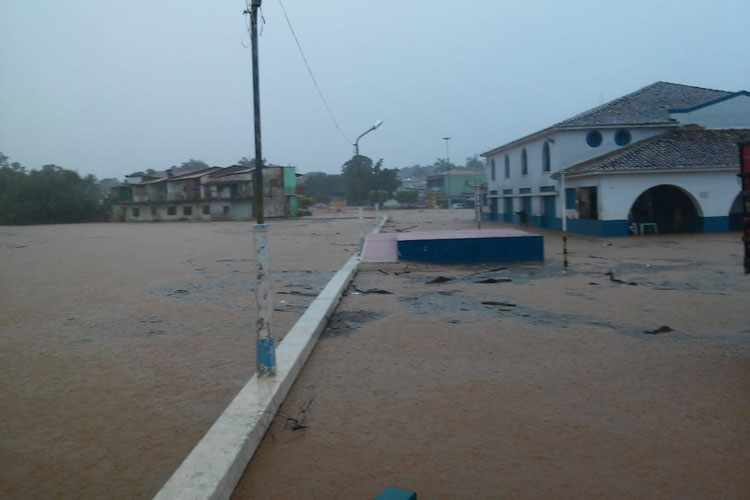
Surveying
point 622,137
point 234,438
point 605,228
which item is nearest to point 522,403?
point 234,438

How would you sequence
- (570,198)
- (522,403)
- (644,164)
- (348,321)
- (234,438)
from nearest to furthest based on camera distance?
(234,438)
(522,403)
(348,321)
(644,164)
(570,198)

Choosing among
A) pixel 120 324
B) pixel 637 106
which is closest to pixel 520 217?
pixel 637 106

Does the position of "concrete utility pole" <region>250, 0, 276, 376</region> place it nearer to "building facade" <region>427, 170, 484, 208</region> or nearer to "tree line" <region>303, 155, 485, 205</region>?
"tree line" <region>303, 155, 485, 205</region>

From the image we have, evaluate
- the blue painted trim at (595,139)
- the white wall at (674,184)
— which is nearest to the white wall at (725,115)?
the blue painted trim at (595,139)

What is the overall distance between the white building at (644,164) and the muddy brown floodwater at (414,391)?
1246 centimetres

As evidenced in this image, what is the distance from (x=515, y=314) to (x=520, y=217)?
26.9 metres

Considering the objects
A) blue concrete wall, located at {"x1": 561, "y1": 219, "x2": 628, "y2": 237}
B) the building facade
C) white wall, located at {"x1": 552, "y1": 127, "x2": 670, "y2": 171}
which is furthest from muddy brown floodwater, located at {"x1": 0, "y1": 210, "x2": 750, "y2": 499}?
the building facade

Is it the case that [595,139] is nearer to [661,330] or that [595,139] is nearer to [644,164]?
[644,164]

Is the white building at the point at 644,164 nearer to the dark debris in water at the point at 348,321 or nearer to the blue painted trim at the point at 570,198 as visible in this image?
the blue painted trim at the point at 570,198

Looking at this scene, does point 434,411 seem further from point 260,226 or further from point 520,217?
point 520,217

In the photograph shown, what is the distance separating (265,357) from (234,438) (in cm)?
154

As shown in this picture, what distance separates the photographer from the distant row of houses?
6369 cm

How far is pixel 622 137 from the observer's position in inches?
1148

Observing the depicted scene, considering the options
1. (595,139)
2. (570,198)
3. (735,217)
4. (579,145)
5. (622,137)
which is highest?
(622,137)
